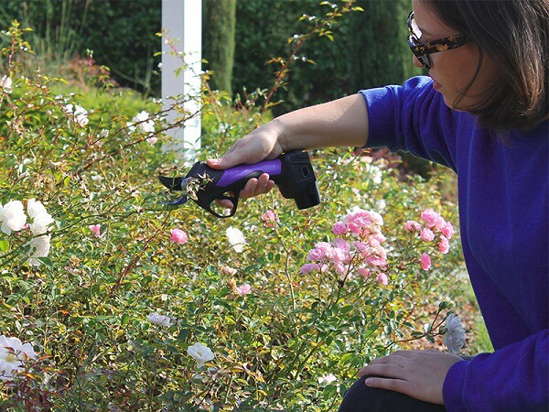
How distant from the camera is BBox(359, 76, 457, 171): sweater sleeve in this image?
203cm

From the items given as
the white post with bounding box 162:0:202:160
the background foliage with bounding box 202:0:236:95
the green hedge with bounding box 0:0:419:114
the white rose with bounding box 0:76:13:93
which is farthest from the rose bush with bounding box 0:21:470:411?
the green hedge with bounding box 0:0:419:114

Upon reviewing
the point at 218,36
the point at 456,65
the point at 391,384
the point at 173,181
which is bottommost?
the point at 391,384

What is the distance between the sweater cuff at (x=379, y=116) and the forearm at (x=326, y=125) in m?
0.01

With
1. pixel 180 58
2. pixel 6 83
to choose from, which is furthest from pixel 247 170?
pixel 180 58

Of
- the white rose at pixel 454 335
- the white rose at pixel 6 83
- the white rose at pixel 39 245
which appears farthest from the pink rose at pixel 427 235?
the white rose at pixel 6 83

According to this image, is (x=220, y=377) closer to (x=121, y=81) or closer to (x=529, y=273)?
(x=529, y=273)

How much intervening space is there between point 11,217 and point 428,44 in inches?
39.6

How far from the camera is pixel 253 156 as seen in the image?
2.03 metres

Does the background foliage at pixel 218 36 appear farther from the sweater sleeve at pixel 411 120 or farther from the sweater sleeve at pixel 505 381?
the sweater sleeve at pixel 505 381

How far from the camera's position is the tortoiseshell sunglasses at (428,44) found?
1.57 m

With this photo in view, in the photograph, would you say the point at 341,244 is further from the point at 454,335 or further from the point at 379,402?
the point at 379,402

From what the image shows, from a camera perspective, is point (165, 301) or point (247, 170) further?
point (165, 301)

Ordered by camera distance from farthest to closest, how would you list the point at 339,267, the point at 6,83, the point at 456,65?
the point at 6,83
the point at 339,267
the point at 456,65

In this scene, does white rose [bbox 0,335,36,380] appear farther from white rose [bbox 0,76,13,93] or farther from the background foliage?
the background foliage
